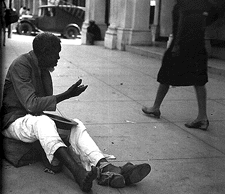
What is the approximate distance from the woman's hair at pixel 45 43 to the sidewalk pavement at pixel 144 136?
2.82ft

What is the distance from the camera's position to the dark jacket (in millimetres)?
3271

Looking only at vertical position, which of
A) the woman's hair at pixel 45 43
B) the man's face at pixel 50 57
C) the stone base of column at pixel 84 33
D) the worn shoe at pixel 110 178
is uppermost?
the woman's hair at pixel 45 43

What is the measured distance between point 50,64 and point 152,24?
45.2 ft

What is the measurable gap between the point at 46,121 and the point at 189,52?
3.75ft

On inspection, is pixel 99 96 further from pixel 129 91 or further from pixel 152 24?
pixel 152 24

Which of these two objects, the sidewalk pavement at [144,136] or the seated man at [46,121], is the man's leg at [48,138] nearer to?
the seated man at [46,121]

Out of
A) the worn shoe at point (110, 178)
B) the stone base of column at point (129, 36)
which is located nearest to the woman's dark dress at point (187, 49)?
the worn shoe at point (110, 178)

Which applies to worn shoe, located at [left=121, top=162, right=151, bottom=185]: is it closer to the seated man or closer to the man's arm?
the seated man

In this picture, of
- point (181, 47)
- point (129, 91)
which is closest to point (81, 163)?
point (181, 47)

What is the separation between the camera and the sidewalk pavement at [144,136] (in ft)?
10.5

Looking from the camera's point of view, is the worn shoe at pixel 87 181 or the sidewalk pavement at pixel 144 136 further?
the sidewalk pavement at pixel 144 136

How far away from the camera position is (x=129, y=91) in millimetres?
6738

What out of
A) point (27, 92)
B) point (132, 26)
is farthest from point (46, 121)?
point (132, 26)

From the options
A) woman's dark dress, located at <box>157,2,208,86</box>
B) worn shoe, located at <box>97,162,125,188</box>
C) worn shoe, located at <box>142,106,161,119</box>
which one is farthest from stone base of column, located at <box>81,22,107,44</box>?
worn shoe, located at <box>97,162,125,188</box>
